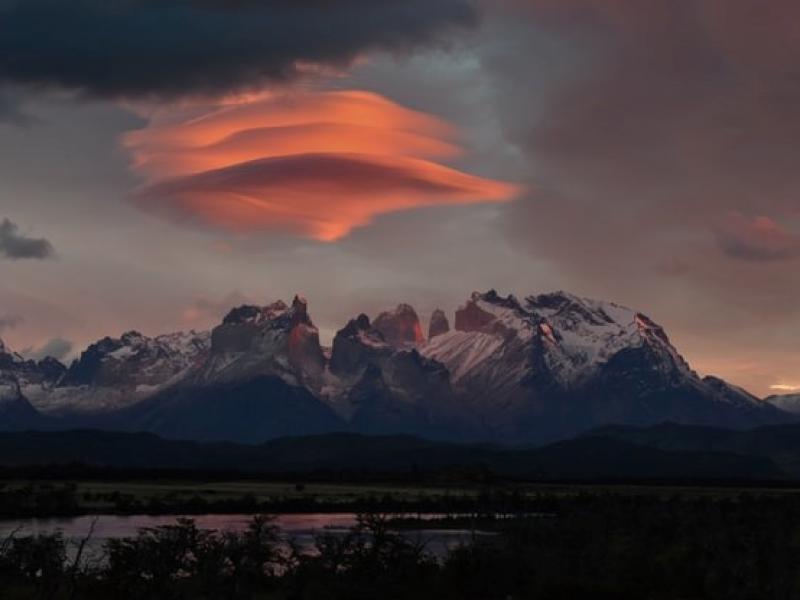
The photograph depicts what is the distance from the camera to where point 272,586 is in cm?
10762

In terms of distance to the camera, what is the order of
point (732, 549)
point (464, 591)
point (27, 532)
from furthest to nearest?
point (27, 532), point (732, 549), point (464, 591)

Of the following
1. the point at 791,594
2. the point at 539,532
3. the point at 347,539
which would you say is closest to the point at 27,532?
the point at 539,532

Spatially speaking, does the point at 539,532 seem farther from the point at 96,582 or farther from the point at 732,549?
the point at 96,582

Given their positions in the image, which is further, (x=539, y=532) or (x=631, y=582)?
(x=539, y=532)

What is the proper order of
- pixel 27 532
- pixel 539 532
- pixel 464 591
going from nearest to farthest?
pixel 464 591 → pixel 539 532 → pixel 27 532

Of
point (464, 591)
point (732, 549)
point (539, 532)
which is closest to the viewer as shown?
point (464, 591)

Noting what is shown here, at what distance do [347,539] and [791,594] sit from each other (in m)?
→ 35.2

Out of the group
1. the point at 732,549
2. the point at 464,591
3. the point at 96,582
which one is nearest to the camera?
the point at 96,582

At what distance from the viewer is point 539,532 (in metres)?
148

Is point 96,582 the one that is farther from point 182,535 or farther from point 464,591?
point 464,591

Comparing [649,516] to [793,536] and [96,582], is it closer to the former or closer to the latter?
[793,536]

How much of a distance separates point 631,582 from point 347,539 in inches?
915

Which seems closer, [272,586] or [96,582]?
[96,582]

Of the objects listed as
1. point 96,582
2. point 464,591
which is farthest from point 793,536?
point 96,582
